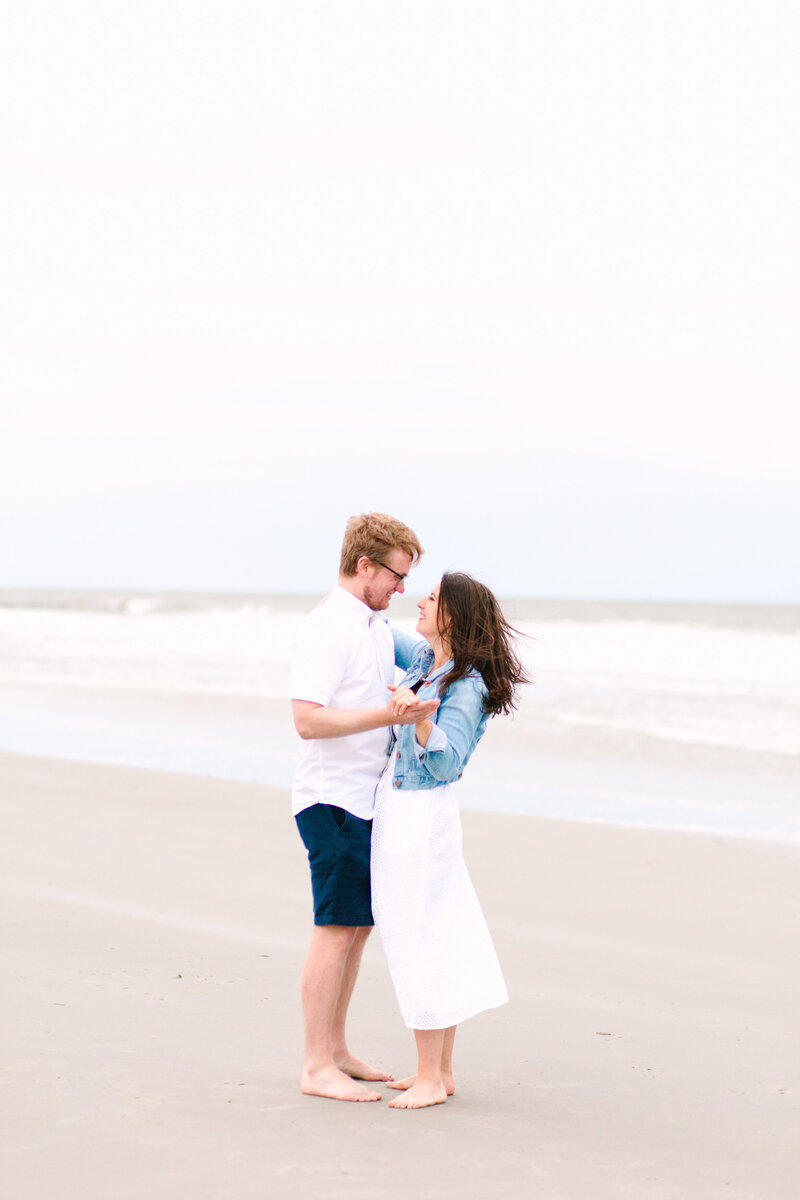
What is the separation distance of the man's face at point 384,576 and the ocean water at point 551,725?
630mm

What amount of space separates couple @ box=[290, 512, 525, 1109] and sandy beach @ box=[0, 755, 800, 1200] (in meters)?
0.28

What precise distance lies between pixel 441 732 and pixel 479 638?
0.34 meters

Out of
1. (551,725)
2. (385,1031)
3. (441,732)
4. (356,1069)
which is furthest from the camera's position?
(551,725)

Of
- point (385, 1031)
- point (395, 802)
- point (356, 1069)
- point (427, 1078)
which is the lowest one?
point (385, 1031)

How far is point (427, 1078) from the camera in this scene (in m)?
3.49

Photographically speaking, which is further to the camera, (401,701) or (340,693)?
(340,693)

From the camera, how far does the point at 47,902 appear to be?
5.46 m

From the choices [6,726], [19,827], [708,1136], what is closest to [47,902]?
[19,827]

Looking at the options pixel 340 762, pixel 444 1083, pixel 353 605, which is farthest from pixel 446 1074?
pixel 353 605

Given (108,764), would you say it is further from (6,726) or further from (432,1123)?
(432,1123)

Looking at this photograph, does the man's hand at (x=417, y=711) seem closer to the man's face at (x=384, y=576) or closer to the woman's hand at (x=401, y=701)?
the woman's hand at (x=401, y=701)

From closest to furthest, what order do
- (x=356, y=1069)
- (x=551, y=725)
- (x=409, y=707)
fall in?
1. (x=409, y=707)
2. (x=356, y=1069)
3. (x=551, y=725)

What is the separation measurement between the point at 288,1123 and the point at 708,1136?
3.79 ft

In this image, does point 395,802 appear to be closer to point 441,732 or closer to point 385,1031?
point 441,732
